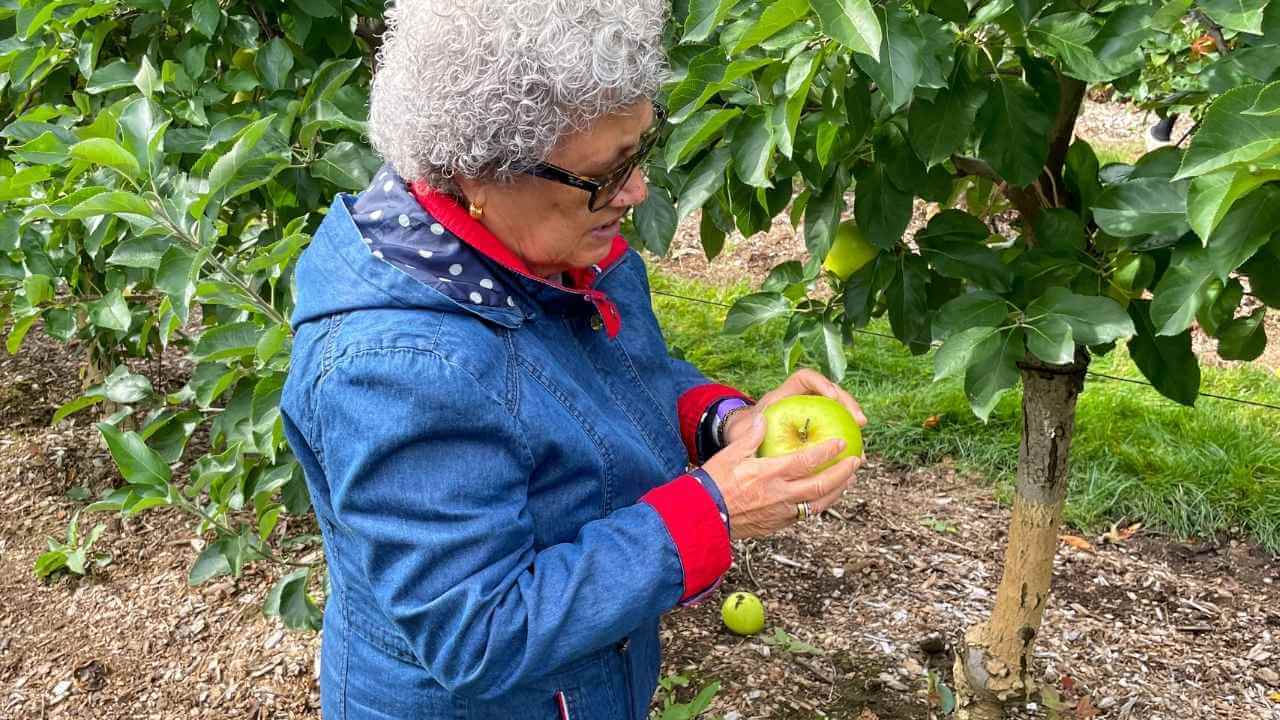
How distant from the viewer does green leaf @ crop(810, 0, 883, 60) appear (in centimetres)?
107

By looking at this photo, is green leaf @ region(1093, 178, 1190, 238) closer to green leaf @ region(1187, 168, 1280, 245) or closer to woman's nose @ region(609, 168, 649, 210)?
green leaf @ region(1187, 168, 1280, 245)

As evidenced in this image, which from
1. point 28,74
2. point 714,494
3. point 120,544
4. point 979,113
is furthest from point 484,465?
point 120,544

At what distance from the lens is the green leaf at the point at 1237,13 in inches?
42.7

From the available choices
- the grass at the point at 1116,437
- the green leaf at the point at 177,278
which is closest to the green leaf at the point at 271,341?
the green leaf at the point at 177,278

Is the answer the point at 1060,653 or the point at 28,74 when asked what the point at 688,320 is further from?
the point at 28,74

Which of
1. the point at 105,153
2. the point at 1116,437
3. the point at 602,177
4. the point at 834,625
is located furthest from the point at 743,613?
the point at 105,153

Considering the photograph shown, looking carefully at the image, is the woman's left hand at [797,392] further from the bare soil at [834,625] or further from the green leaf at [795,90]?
the bare soil at [834,625]

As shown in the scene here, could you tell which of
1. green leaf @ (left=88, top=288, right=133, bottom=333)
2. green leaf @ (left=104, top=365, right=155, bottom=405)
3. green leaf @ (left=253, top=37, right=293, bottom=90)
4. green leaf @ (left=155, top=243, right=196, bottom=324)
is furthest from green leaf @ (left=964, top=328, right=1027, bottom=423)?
green leaf @ (left=104, top=365, right=155, bottom=405)

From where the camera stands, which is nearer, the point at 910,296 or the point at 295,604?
the point at 910,296

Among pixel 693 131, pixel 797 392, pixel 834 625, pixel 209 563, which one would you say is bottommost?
pixel 834 625

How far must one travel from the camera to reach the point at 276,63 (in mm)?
2326

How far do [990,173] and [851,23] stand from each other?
34.8 inches

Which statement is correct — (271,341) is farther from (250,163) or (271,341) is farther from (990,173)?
(990,173)

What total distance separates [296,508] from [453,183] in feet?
4.23
